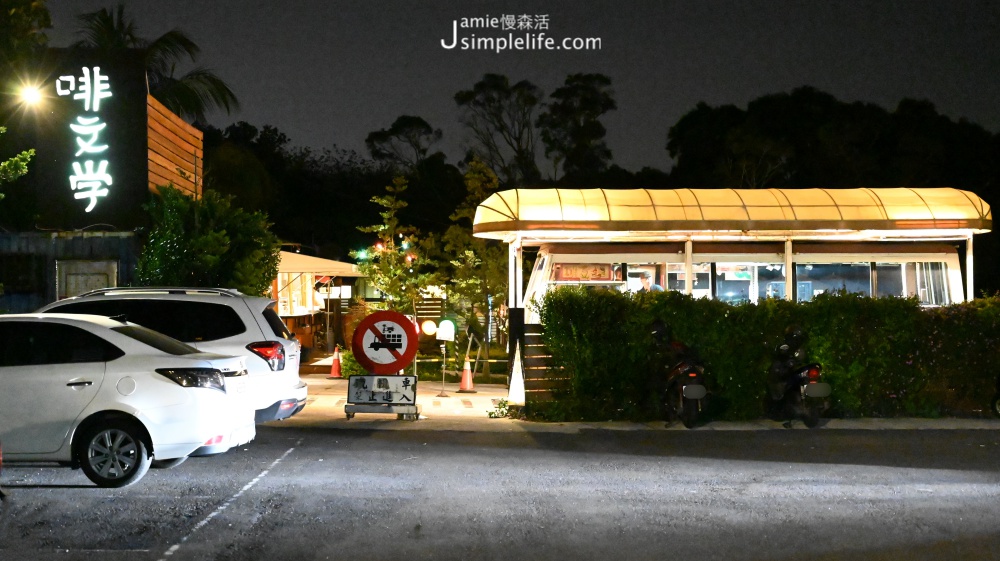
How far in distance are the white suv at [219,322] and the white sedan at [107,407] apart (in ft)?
7.32

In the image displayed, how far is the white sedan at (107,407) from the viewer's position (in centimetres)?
909

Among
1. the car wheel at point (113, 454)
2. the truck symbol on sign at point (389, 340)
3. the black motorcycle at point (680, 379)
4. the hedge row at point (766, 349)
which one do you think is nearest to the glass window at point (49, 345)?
the car wheel at point (113, 454)

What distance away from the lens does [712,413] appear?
14141mm

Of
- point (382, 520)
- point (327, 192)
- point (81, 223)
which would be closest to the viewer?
point (382, 520)

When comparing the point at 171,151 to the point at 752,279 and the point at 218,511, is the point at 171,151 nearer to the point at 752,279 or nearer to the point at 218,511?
the point at 752,279

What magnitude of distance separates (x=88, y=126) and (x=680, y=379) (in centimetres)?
1122

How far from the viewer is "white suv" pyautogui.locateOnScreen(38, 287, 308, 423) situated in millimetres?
11695

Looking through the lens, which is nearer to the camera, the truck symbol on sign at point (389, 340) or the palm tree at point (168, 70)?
the truck symbol on sign at point (389, 340)

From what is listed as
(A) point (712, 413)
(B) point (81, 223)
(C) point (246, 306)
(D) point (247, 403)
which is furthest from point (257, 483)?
(B) point (81, 223)

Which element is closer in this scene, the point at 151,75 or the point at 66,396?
the point at 66,396

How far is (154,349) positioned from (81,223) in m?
9.82

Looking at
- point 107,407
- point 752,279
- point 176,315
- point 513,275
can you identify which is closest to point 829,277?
point 752,279

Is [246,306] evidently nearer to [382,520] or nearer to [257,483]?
[257,483]

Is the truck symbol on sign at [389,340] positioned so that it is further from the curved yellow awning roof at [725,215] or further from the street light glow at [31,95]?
the street light glow at [31,95]
